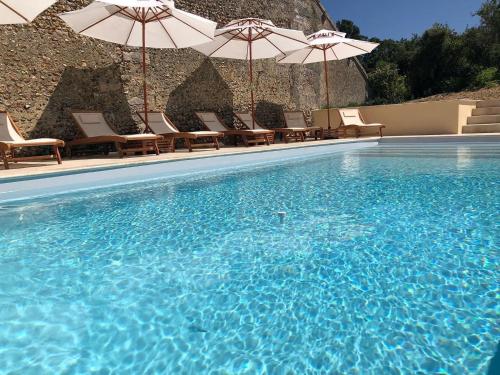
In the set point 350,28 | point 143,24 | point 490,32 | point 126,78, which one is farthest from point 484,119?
point 350,28

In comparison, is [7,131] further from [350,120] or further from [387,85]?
[387,85]

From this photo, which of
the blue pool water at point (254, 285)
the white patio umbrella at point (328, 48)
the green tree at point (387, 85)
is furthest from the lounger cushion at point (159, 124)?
the green tree at point (387, 85)


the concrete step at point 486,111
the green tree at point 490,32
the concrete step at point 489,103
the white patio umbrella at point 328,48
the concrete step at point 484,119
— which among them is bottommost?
the concrete step at point 484,119

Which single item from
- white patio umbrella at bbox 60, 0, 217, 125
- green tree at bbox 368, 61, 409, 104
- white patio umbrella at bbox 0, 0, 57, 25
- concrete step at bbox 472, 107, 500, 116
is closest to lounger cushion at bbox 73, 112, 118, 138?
white patio umbrella at bbox 60, 0, 217, 125

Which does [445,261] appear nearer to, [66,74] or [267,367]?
[267,367]

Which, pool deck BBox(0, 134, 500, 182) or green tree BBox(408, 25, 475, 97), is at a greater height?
green tree BBox(408, 25, 475, 97)

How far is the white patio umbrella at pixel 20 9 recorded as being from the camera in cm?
507

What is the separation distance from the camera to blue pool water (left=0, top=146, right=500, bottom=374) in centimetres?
152

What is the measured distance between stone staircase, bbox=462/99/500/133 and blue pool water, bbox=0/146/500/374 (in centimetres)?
639

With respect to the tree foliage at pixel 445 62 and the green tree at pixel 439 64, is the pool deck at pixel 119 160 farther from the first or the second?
the green tree at pixel 439 64

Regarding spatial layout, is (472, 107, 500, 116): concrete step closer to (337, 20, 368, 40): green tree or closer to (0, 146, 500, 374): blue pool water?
(0, 146, 500, 374): blue pool water

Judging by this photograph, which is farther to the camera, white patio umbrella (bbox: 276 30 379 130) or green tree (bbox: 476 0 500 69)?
green tree (bbox: 476 0 500 69)

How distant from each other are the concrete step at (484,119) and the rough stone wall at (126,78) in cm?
459

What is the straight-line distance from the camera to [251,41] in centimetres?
892
